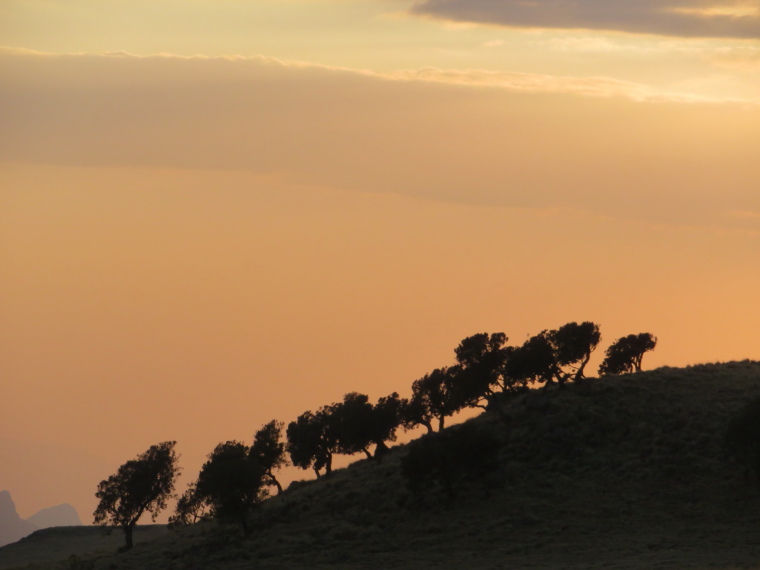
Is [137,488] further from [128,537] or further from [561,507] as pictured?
[561,507]

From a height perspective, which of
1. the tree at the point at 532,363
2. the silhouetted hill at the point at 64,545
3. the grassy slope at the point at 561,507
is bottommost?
the grassy slope at the point at 561,507

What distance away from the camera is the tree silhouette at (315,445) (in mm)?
122375

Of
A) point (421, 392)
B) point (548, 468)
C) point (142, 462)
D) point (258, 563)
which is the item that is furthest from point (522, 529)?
point (142, 462)

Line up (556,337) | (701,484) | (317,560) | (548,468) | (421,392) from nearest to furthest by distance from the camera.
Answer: (317,560) → (701,484) → (548,468) → (556,337) → (421,392)

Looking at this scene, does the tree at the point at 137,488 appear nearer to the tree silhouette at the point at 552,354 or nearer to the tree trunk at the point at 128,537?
the tree trunk at the point at 128,537

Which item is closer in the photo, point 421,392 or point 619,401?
point 619,401

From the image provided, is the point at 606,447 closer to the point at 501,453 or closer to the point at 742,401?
the point at 501,453

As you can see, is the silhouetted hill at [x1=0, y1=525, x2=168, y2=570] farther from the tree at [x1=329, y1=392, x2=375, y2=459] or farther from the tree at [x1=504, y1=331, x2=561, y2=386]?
the tree at [x1=504, y1=331, x2=561, y2=386]

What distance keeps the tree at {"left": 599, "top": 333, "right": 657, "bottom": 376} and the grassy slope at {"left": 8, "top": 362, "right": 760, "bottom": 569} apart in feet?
53.7

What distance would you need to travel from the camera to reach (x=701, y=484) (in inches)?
3602

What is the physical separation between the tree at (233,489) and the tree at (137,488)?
10541 millimetres

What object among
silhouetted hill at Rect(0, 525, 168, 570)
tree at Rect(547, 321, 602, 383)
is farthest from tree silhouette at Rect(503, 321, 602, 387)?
silhouetted hill at Rect(0, 525, 168, 570)

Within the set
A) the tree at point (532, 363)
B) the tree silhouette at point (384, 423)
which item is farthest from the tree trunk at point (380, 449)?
the tree at point (532, 363)

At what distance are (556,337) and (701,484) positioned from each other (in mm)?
25664
